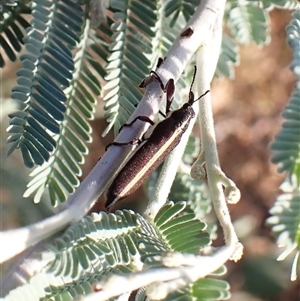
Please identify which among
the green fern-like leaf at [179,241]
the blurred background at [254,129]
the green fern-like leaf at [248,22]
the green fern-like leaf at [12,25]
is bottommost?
the blurred background at [254,129]

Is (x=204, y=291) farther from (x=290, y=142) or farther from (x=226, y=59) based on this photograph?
(x=226, y=59)

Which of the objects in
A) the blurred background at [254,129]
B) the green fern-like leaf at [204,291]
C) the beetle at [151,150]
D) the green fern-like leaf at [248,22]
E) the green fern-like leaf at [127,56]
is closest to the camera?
the green fern-like leaf at [204,291]

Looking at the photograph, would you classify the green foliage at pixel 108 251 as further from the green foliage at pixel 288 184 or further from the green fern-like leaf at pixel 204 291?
the green foliage at pixel 288 184

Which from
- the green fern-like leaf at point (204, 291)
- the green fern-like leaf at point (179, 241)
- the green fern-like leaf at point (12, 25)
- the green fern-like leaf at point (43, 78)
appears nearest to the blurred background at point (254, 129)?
the green fern-like leaf at point (12, 25)

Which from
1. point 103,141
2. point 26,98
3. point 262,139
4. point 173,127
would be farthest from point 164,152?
point 262,139

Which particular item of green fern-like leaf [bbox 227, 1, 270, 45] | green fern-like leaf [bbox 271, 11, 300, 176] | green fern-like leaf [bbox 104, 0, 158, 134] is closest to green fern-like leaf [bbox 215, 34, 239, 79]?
green fern-like leaf [bbox 227, 1, 270, 45]

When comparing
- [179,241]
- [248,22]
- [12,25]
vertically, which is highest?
[12,25]

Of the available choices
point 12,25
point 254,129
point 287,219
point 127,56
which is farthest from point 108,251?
point 254,129
